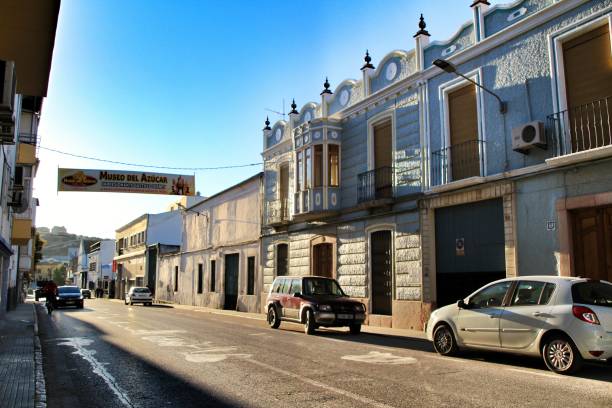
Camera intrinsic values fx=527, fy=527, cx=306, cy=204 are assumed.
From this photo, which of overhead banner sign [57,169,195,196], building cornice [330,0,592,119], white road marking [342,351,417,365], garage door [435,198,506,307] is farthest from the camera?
overhead banner sign [57,169,195,196]

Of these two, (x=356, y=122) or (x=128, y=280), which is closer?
(x=356, y=122)

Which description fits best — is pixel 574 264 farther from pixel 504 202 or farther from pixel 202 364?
pixel 202 364

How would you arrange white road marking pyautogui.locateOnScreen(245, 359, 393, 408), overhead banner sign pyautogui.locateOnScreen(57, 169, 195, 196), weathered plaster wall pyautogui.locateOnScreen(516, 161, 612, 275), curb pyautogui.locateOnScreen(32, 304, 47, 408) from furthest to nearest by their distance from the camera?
overhead banner sign pyautogui.locateOnScreen(57, 169, 195, 196), weathered plaster wall pyautogui.locateOnScreen(516, 161, 612, 275), curb pyautogui.locateOnScreen(32, 304, 47, 408), white road marking pyautogui.locateOnScreen(245, 359, 393, 408)

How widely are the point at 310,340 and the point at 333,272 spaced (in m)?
8.09

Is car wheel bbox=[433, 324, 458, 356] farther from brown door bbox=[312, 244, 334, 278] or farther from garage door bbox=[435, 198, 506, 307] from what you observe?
brown door bbox=[312, 244, 334, 278]

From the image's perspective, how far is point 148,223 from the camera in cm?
5372

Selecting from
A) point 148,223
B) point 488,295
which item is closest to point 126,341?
point 488,295

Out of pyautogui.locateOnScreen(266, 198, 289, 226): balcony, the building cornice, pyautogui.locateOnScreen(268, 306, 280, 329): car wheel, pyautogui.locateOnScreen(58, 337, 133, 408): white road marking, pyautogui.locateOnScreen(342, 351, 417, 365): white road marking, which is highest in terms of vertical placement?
the building cornice

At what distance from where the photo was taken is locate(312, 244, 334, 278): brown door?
71.6ft

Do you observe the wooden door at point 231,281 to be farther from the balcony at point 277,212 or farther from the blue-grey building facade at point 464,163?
the blue-grey building facade at point 464,163

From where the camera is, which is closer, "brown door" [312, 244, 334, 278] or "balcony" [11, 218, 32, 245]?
"brown door" [312, 244, 334, 278]

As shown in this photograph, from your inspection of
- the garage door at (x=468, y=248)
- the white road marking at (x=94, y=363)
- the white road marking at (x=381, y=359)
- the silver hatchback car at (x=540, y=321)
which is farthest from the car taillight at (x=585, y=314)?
the white road marking at (x=94, y=363)

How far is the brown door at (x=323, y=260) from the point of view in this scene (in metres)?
21.8

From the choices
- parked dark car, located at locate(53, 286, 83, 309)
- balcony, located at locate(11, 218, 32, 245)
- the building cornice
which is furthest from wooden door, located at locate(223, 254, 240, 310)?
the building cornice
